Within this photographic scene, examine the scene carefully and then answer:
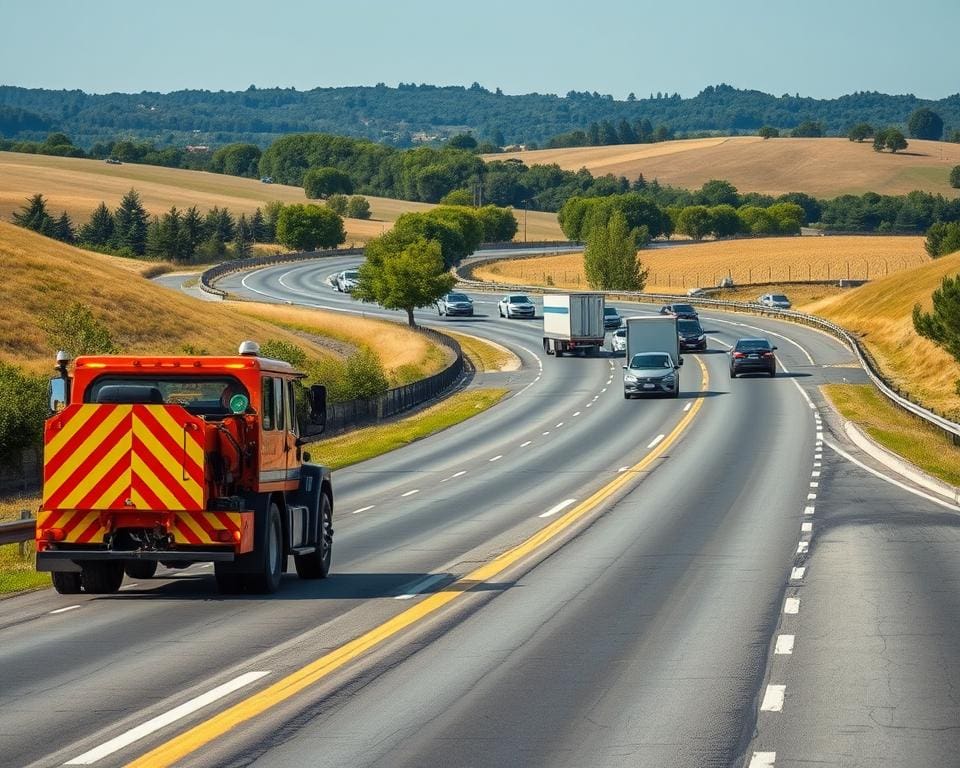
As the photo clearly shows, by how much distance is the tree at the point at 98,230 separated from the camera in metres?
166

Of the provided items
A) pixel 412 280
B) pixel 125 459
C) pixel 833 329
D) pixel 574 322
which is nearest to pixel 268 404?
pixel 125 459

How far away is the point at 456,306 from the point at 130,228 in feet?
228

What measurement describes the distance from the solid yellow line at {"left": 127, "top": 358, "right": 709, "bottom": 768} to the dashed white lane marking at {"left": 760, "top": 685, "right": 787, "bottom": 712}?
365 centimetres

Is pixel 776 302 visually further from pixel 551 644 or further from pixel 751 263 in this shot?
pixel 551 644

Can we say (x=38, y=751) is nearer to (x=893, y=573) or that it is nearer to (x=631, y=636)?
(x=631, y=636)

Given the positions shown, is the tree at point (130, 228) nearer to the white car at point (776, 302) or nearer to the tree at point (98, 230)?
the tree at point (98, 230)

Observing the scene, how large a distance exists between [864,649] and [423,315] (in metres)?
98.6

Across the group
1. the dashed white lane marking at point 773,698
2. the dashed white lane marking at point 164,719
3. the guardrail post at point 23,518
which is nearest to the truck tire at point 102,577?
the guardrail post at point 23,518

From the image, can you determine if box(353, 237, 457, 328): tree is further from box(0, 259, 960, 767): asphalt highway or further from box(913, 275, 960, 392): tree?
box(0, 259, 960, 767): asphalt highway

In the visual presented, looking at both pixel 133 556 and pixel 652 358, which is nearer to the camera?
pixel 133 556

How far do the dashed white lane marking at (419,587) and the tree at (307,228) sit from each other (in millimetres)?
161495

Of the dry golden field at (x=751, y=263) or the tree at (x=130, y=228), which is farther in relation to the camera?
the tree at (x=130, y=228)

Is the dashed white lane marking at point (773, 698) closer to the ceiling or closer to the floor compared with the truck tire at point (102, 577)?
closer to the ceiling

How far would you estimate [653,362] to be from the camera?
62.3 metres
